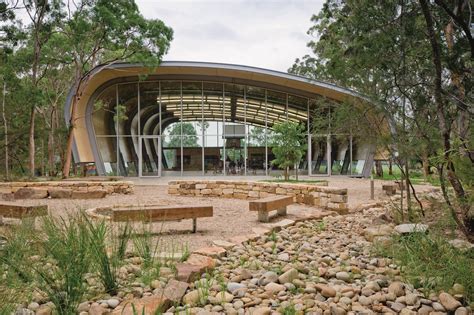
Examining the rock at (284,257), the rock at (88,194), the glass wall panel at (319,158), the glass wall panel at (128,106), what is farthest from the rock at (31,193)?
the glass wall panel at (319,158)

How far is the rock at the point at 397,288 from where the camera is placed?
3195 mm

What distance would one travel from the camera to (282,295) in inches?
125

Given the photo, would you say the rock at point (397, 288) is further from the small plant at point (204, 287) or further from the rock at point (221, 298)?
the small plant at point (204, 287)

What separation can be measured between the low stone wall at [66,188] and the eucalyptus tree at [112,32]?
343cm

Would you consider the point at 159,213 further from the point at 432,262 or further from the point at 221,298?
the point at 432,262

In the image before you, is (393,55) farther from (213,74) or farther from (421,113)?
(213,74)

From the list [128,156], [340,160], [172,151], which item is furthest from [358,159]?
[128,156]

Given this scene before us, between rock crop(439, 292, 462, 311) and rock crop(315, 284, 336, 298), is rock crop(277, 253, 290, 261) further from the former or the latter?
rock crop(439, 292, 462, 311)

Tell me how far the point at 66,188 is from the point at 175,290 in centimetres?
933

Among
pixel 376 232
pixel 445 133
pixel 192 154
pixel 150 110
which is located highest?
pixel 150 110

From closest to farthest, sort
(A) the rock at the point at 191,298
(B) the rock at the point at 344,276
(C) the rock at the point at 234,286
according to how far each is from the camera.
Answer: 1. (A) the rock at the point at 191,298
2. (C) the rock at the point at 234,286
3. (B) the rock at the point at 344,276

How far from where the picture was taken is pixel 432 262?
3.61m

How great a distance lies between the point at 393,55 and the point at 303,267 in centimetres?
377

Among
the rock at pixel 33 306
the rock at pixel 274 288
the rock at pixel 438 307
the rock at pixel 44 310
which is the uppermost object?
the rock at pixel 44 310
